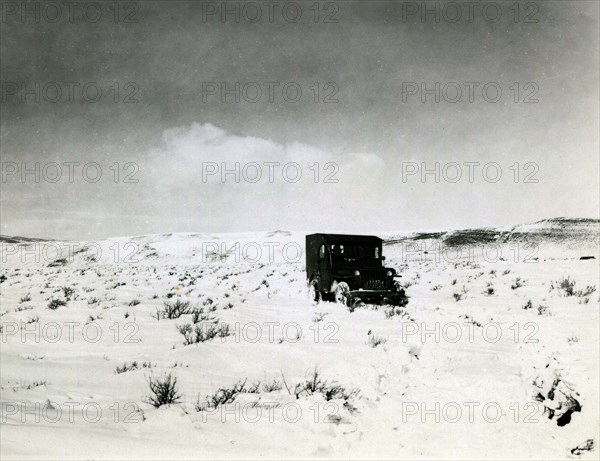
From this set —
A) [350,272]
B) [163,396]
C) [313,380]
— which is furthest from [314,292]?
[163,396]

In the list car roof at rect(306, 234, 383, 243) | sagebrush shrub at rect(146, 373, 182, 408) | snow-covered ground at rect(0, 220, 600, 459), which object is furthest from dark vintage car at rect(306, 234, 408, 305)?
sagebrush shrub at rect(146, 373, 182, 408)

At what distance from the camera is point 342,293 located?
1000cm

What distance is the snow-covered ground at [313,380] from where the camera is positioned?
317cm

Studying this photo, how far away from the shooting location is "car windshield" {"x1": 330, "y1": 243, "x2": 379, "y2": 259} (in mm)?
10773

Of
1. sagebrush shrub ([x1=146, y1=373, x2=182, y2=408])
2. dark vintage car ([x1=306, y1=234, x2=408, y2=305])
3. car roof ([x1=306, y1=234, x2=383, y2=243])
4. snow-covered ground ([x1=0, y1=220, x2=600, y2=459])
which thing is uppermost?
car roof ([x1=306, y1=234, x2=383, y2=243])

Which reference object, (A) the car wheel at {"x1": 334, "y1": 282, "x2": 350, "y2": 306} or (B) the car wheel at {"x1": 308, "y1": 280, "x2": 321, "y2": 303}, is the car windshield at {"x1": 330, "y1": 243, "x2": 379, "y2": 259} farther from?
(B) the car wheel at {"x1": 308, "y1": 280, "x2": 321, "y2": 303}

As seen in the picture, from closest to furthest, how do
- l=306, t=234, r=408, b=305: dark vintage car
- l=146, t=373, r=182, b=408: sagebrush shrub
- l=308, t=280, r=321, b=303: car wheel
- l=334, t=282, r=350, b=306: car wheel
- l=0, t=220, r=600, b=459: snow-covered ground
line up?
l=0, t=220, r=600, b=459: snow-covered ground
l=146, t=373, r=182, b=408: sagebrush shrub
l=334, t=282, r=350, b=306: car wheel
l=306, t=234, r=408, b=305: dark vintage car
l=308, t=280, r=321, b=303: car wheel

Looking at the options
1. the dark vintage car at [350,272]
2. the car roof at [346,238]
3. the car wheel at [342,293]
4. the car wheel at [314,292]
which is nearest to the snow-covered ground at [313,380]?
the car wheel at [342,293]

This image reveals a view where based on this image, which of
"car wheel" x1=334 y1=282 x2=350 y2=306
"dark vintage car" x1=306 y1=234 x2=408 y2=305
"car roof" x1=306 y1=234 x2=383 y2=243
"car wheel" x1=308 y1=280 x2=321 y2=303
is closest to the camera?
"car wheel" x1=334 y1=282 x2=350 y2=306

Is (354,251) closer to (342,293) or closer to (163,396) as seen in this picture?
(342,293)

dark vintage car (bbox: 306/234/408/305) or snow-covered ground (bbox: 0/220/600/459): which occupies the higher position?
dark vintage car (bbox: 306/234/408/305)

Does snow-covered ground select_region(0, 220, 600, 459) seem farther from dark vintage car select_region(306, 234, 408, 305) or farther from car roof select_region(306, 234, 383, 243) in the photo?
car roof select_region(306, 234, 383, 243)

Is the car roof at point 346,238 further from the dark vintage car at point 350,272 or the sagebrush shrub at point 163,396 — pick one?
the sagebrush shrub at point 163,396

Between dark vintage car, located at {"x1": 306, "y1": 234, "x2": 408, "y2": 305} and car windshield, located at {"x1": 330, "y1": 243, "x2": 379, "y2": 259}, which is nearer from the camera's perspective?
dark vintage car, located at {"x1": 306, "y1": 234, "x2": 408, "y2": 305}
